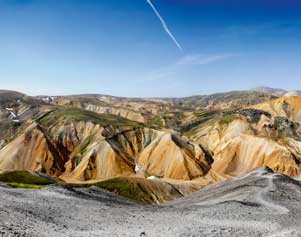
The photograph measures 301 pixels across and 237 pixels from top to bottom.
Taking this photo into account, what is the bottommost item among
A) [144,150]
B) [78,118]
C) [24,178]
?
[24,178]

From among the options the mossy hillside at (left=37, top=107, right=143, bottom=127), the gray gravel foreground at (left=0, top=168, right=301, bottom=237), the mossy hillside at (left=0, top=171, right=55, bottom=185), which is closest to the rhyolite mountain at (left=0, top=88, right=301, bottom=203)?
the mossy hillside at (left=0, top=171, right=55, bottom=185)

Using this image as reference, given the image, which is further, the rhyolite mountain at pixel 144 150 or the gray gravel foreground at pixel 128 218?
the rhyolite mountain at pixel 144 150

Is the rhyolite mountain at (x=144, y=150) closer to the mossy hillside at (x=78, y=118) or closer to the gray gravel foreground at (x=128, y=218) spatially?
the mossy hillside at (x=78, y=118)

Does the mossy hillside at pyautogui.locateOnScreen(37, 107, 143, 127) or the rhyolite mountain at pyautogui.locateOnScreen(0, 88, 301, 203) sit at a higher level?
the mossy hillside at pyautogui.locateOnScreen(37, 107, 143, 127)

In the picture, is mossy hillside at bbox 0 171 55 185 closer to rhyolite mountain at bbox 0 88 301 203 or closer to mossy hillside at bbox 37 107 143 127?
rhyolite mountain at bbox 0 88 301 203

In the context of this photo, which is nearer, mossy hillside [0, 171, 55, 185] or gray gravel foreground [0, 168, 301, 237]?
gray gravel foreground [0, 168, 301, 237]

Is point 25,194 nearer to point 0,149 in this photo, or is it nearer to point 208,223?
point 208,223

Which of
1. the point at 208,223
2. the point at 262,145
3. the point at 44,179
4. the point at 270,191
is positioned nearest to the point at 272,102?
the point at 262,145

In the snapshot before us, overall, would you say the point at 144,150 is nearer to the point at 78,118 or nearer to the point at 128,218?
the point at 78,118

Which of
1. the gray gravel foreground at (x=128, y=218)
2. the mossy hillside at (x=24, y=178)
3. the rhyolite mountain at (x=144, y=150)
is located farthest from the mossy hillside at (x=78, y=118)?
Result: the gray gravel foreground at (x=128, y=218)

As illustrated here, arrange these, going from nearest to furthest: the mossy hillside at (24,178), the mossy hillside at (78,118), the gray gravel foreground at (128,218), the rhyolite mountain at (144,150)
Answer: the gray gravel foreground at (128,218) < the mossy hillside at (24,178) < the rhyolite mountain at (144,150) < the mossy hillside at (78,118)

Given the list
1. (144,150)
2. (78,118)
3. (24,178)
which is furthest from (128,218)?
(78,118)
